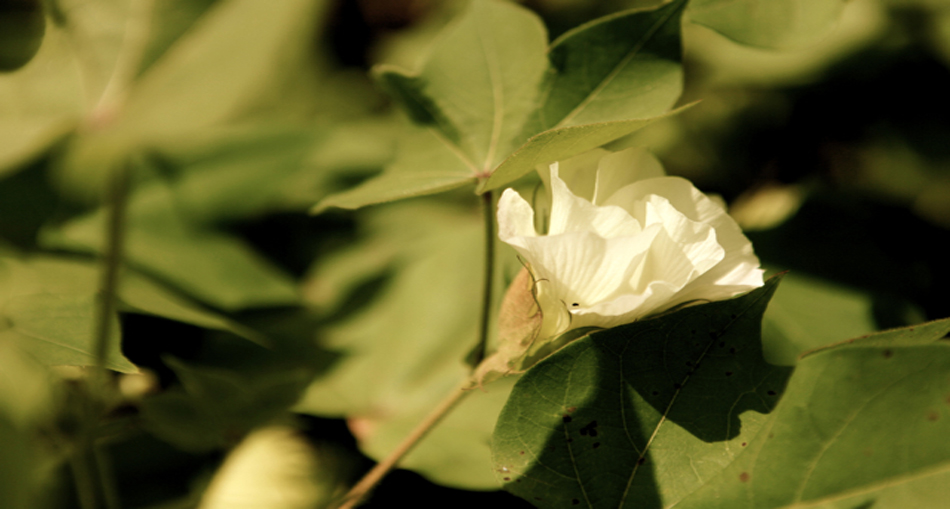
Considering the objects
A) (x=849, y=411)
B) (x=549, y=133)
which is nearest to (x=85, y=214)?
(x=549, y=133)

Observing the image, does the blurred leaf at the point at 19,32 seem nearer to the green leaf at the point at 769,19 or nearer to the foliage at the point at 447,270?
the foliage at the point at 447,270

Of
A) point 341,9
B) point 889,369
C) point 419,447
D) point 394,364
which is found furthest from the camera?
point 341,9

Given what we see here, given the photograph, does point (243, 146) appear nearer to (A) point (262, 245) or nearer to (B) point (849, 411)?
(A) point (262, 245)

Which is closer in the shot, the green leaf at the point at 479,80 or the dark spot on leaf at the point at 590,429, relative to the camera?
the dark spot on leaf at the point at 590,429

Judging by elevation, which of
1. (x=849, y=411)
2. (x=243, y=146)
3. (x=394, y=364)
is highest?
(x=243, y=146)

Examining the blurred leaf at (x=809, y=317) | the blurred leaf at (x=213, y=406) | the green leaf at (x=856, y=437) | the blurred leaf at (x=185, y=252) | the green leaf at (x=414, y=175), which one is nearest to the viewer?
the green leaf at (x=856, y=437)

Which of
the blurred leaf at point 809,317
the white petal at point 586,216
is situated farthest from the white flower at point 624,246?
the blurred leaf at point 809,317

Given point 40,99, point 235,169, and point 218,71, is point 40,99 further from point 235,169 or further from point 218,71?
point 235,169

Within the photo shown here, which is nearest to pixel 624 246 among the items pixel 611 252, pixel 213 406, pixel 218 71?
pixel 611 252
